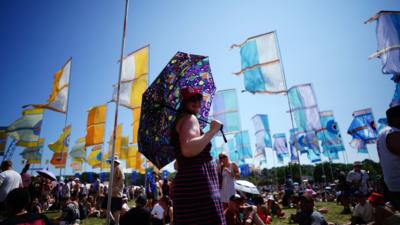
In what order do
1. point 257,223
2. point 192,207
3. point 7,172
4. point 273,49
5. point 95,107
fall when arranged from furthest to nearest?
1. point 95,107
2. point 273,49
3. point 7,172
4. point 257,223
5. point 192,207

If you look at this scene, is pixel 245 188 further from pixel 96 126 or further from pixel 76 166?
pixel 76 166

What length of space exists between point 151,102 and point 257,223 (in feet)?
12.0

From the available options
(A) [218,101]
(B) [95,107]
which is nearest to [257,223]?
(A) [218,101]

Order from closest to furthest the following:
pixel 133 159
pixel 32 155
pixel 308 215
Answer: pixel 308 215
pixel 32 155
pixel 133 159

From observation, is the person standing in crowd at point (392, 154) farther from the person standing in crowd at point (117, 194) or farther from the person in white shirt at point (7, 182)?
the person in white shirt at point (7, 182)

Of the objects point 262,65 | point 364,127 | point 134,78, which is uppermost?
point 262,65

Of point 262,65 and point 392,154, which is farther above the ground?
point 262,65

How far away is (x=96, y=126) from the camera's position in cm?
1711

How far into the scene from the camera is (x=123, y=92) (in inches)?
404

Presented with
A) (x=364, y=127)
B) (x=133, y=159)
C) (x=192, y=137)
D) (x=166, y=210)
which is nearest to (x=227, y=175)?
(x=166, y=210)

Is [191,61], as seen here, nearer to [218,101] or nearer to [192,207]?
[192,207]

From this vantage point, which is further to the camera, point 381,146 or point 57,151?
point 57,151

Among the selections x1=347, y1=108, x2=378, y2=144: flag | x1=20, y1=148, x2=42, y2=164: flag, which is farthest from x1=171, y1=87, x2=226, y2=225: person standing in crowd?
x1=347, y1=108, x2=378, y2=144: flag

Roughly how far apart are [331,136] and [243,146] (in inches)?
306
